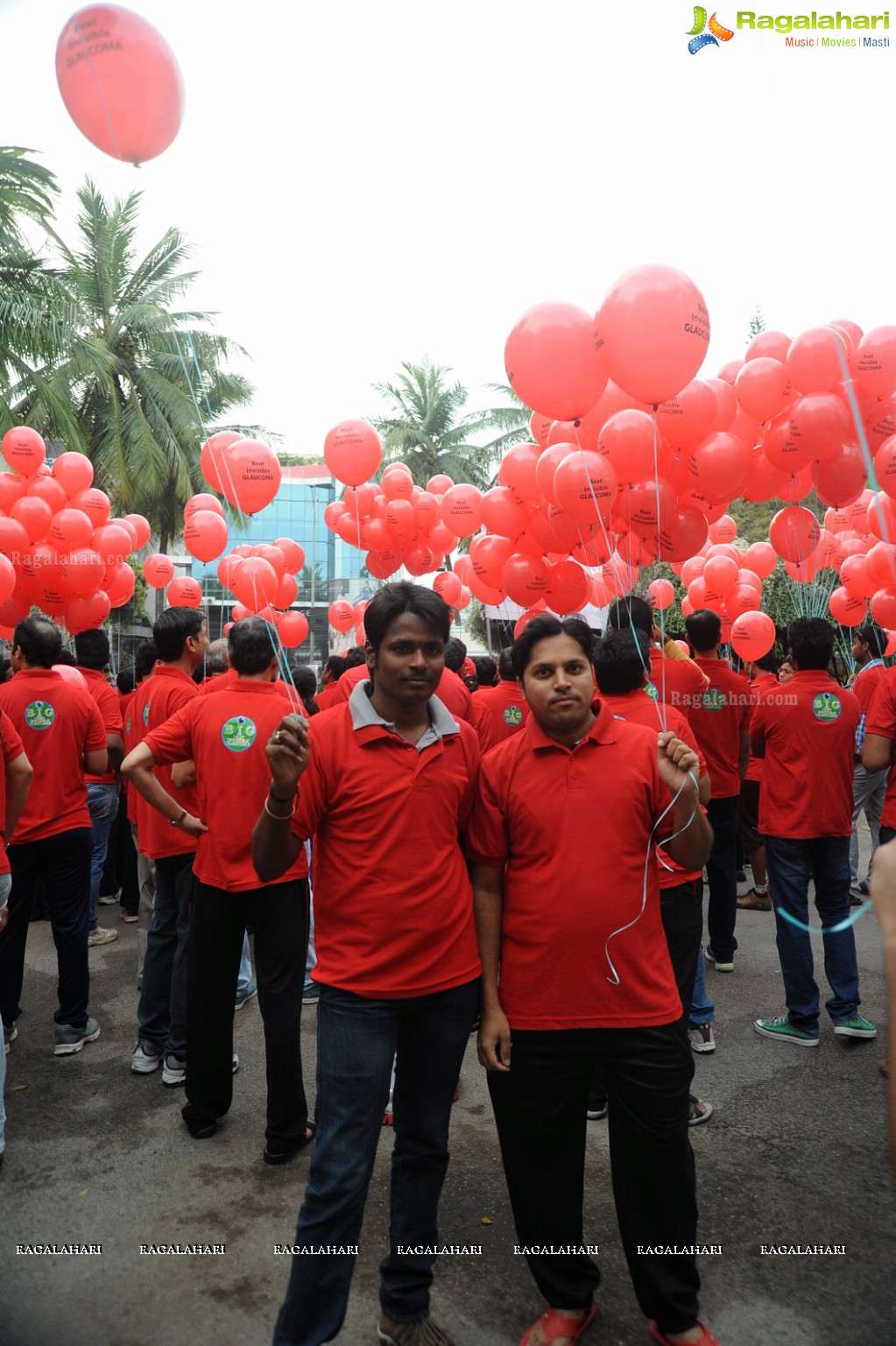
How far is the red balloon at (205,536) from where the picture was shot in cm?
734

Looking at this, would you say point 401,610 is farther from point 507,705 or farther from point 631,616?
point 507,705

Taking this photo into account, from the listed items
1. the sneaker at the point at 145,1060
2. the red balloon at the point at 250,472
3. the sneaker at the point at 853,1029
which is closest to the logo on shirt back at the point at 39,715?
the sneaker at the point at 145,1060

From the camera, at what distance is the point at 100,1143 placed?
312 centimetres

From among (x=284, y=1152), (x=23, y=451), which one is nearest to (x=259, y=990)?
(x=284, y=1152)

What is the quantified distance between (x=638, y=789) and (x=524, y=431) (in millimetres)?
22085

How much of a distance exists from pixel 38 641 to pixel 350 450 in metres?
3.61

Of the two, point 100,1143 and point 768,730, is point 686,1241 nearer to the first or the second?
point 100,1143

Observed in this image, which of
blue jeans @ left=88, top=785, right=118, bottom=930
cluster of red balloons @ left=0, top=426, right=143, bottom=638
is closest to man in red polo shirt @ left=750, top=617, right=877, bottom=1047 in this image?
blue jeans @ left=88, top=785, right=118, bottom=930

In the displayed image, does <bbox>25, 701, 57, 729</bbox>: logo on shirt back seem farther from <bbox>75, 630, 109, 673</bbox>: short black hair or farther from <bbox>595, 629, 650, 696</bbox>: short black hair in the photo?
<bbox>595, 629, 650, 696</bbox>: short black hair

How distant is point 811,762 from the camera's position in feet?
13.2

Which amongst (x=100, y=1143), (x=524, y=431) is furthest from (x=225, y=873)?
(x=524, y=431)

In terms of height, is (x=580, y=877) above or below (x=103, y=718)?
above

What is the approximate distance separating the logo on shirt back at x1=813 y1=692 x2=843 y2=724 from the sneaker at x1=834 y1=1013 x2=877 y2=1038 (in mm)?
1367

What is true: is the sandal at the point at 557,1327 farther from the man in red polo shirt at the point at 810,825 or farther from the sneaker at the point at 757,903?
the sneaker at the point at 757,903
